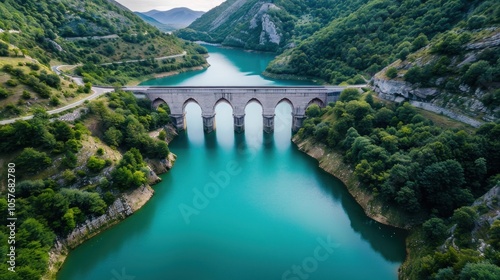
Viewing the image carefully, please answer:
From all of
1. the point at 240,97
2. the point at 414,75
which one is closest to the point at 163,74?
the point at 240,97

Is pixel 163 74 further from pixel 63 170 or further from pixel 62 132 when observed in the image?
pixel 63 170

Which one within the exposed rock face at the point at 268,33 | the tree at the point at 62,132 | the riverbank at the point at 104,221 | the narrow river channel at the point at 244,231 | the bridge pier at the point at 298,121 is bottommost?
the narrow river channel at the point at 244,231

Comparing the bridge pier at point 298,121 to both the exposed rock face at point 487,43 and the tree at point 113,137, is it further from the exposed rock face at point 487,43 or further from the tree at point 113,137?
the tree at point 113,137

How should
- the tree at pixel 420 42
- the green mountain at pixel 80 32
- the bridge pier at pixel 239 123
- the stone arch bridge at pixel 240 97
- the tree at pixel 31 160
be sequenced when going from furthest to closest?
the green mountain at pixel 80 32 → the bridge pier at pixel 239 123 → the stone arch bridge at pixel 240 97 → the tree at pixel 420 42 → the tree at pixel 31 160

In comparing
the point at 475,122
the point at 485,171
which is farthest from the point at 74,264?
the point at 475,122

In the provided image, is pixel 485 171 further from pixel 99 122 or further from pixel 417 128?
pixel 99 122

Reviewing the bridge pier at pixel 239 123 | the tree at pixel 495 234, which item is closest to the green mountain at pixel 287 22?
the bridge pier at pixel 239 123

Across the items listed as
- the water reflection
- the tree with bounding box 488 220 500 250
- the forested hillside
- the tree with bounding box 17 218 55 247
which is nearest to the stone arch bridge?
the water reflection

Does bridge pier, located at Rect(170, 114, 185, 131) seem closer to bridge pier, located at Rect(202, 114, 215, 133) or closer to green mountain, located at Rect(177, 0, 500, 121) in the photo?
bridge pier, located at Rect(202, 114, 215, 133)
